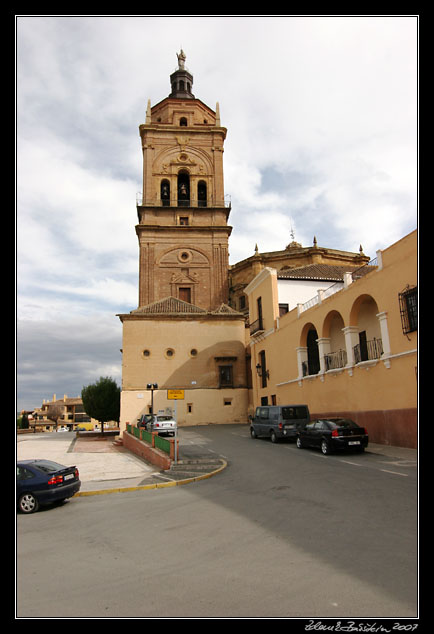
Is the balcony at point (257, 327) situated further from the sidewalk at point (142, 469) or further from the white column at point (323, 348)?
the sidewalk at point (142, 469)

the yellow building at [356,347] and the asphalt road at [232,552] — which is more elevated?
the yellow building at [356,347]

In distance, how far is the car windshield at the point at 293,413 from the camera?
64.1 ft

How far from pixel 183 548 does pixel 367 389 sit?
1354cm

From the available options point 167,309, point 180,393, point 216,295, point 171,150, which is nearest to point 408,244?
point 180,393

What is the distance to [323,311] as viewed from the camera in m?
21.8

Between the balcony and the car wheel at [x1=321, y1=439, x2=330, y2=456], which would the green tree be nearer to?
the balcony

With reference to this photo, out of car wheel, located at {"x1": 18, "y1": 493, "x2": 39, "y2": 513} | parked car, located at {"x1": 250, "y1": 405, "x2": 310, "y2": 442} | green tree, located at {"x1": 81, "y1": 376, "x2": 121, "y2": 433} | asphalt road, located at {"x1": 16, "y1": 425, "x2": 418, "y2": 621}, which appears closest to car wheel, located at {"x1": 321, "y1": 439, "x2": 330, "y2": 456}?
parked car, located at {"x1": 250, "y1": 405, "x2": 310, "y2": 442}

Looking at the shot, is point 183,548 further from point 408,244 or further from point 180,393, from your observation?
point 408,244

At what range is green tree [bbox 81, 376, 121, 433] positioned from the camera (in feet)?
151

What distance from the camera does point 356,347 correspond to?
63.2 feet

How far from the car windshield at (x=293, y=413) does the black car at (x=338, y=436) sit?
346 centimetres

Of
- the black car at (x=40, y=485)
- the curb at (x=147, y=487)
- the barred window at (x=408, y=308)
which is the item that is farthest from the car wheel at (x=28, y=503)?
the barred window at (x=408, y=308)

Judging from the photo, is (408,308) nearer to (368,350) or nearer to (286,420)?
(368,350)

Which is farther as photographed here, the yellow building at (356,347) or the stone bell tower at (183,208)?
the stone bell tower at (183,208)
